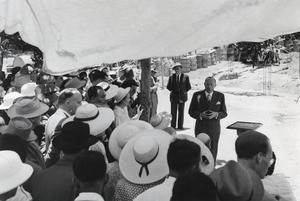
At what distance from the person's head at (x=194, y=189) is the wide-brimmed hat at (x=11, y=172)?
1.18 meters

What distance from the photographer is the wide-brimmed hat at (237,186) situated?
223 centimetres

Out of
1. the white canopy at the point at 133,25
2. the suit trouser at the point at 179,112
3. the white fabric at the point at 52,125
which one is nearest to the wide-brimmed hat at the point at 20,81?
the suit trouser at the point at 179,112

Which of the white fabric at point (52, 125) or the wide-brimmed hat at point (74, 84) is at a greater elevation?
the wide-brimmed hat at point (74, 84)

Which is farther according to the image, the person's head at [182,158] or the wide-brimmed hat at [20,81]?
the wide-brimmed hat at [20,81]

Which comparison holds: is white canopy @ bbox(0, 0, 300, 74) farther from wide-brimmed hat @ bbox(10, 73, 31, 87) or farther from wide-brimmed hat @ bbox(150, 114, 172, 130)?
wide-brimmed hat @ bbox(10, 73, 31, 87)

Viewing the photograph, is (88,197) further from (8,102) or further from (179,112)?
(179,112)

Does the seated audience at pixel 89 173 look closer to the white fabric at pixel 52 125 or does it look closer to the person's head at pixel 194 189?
the person's head at pixel 194 189

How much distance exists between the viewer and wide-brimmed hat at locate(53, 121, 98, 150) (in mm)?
3033

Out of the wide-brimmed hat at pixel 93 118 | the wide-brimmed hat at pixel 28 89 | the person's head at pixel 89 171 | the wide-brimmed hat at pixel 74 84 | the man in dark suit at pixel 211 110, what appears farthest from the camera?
the wide-brimmed hat at pixel 74 84

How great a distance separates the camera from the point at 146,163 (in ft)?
9.27

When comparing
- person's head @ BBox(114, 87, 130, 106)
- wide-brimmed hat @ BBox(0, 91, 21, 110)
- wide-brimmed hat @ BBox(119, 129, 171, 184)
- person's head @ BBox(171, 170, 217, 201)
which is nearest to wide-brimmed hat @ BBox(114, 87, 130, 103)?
A: person's head @ BBox(114, 87, 130, 106)

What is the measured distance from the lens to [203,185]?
6.40ft

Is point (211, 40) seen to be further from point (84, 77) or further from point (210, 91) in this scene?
point (84, 77)

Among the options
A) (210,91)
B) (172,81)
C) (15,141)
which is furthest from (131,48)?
(172,81)
